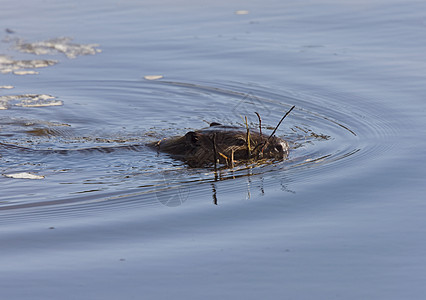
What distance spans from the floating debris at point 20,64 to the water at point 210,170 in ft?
0.14

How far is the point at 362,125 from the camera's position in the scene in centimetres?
683

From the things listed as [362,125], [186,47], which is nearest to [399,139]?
[362,125]

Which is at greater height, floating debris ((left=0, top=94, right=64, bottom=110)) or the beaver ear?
floating debris ((left=0, top=94, right=64, bottom=110))

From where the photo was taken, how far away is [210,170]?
5727 millimetres

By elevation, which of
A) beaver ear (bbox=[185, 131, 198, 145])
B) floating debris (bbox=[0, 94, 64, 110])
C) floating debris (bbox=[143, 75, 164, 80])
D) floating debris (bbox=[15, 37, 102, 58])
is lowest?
beaver ear (bbox=[185, 131, 198, 145])

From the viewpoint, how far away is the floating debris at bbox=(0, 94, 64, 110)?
7785 mm

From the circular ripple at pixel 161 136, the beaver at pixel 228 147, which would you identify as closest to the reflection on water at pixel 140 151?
the circular ripple at pixel 161 136

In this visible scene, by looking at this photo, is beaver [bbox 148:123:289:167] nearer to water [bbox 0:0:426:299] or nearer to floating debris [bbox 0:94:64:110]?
water [bbox 0:0:426:299]

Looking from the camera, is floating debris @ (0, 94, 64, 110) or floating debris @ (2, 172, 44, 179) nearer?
floating debris @ (2, 172, 44, 179)

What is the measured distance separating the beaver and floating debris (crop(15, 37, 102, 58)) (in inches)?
147

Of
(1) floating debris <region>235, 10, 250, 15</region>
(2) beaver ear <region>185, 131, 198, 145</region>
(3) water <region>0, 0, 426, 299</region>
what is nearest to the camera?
(3) water <region>0, 0, 426, 299</region>

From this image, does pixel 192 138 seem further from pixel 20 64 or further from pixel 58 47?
pixel 58 47

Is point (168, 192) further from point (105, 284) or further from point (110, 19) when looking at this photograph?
point (110, 19)

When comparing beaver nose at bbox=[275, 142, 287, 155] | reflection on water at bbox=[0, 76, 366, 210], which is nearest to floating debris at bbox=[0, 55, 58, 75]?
reflection on water at bbox=[0, 76, 366, 210]
